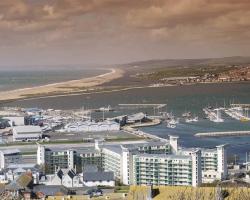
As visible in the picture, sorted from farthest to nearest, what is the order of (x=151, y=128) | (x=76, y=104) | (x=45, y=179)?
(x=76, y=104) < (x=151, y=128) < (x=45, y=179)

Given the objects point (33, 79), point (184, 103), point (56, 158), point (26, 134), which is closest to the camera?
point (56, 158)

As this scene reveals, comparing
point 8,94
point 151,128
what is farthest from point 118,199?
point 8,94

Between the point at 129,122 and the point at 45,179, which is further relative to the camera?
the point at 129,122

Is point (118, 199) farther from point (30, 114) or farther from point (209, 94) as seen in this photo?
point (209, 94)

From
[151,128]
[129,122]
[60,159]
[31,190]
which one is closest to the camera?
[31,190]

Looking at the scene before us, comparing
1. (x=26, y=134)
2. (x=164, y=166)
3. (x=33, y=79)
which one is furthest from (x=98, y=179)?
(x=33, y=79)

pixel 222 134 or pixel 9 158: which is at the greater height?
pixel 9 158

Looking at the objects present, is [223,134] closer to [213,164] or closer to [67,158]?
[213,164]
